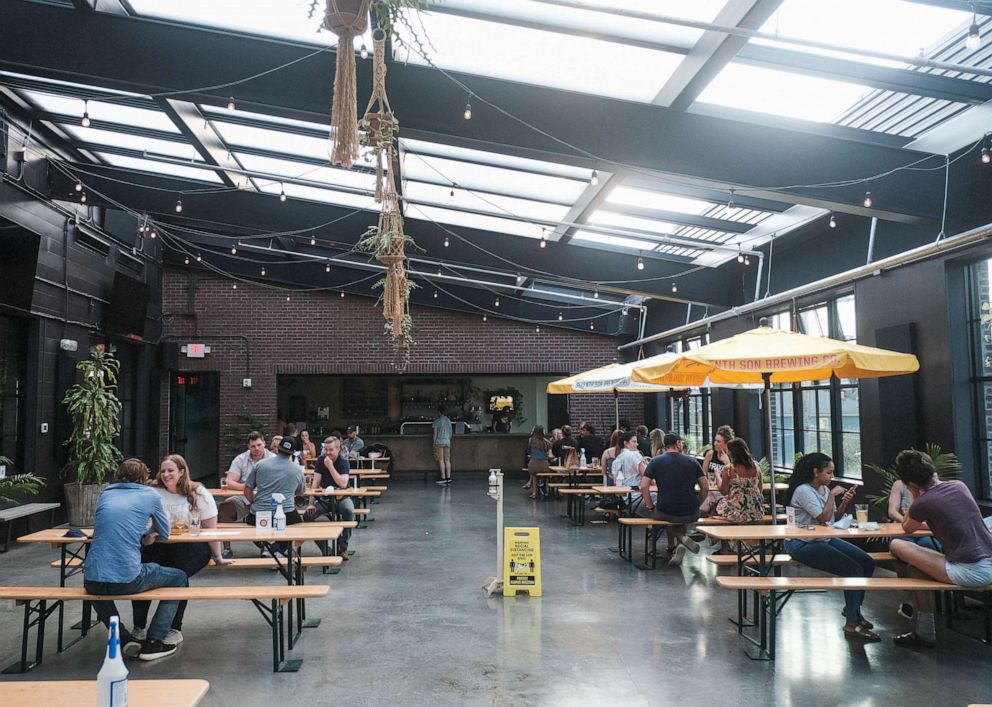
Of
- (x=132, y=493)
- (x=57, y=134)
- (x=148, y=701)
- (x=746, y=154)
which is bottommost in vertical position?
(x=148, y=701)

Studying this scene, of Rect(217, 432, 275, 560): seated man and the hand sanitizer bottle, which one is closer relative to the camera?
the hand sanitizer bottle

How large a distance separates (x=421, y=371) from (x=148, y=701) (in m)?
13.9

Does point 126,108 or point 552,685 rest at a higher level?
point 126,108

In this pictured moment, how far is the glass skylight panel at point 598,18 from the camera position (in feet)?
16.6

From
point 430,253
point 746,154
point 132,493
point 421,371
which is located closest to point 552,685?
point 132,493

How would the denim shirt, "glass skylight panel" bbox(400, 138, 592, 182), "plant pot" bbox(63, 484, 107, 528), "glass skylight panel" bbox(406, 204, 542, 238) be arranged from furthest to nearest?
"glass skylight panel" bbox(406, 204, 542, 238), "plant pot" bbox(63, 484, 107, 528), "glass skylight panel" bbox(400, 138, 592, 182), the denim shirt

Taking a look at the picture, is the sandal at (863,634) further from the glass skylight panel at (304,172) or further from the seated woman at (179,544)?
the glass skylight panel at (304,172)

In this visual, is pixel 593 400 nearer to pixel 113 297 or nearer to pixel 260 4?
pixel 113 297

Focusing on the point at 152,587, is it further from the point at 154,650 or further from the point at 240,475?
the point at 240,475

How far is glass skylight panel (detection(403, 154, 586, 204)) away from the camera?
322 inches

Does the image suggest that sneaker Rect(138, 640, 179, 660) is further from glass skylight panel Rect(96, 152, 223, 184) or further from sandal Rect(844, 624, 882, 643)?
glass skylight panel Rect(96, 152, 223, 184)

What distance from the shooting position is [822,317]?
9289mm

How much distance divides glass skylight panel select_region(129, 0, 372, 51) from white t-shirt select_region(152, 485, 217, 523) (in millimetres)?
3561

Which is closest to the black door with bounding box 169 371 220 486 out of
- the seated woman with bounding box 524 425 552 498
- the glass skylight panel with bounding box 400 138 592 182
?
the seated woman with bounding box 524 425 552 498
